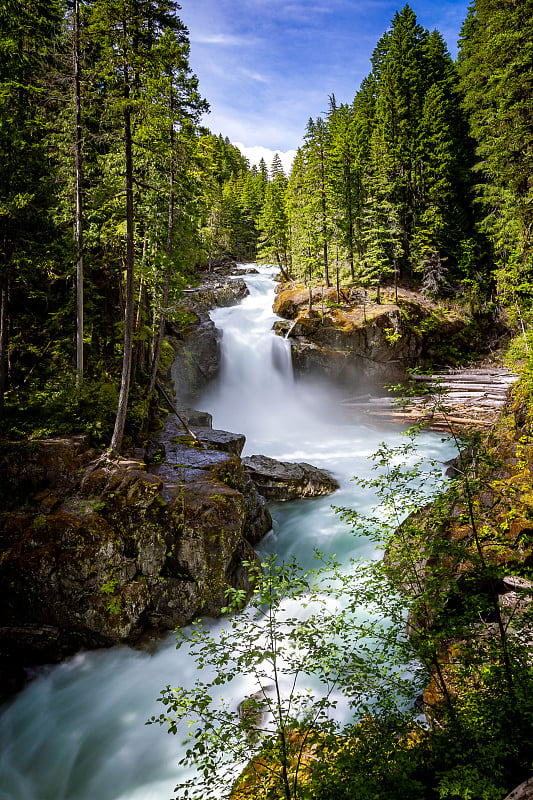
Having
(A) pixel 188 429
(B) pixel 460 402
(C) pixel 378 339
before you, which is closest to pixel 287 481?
(A) pixel 188 429

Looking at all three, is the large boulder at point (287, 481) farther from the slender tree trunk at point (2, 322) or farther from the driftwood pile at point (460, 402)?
the slender tree trunk at point (2, 322)

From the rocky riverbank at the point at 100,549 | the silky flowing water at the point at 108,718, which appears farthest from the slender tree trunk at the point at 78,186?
the silky flowing water at the point at 108,718

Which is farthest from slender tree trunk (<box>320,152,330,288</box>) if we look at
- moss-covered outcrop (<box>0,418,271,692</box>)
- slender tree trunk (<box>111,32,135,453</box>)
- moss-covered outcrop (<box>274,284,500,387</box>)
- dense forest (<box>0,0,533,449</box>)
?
moss-covered outcrop (<box>0,418,271,692</box>)

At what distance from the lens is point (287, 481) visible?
523 inches

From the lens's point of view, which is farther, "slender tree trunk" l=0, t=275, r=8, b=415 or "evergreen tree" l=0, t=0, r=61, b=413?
"slender tree trunk" l=0, t=275, r=8, b=415

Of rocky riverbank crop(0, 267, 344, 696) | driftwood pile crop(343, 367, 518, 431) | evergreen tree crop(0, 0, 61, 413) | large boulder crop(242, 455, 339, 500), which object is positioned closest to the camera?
rocky riverbank crop(0, 267, 344, 696)

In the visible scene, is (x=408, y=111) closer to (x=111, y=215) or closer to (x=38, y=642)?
(x=111, y=215)

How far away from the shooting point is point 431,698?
5.15 m

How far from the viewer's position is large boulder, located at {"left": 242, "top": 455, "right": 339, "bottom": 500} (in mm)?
13086

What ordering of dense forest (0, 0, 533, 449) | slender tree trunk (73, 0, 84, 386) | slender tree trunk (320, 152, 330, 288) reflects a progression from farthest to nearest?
slender tree trunk (320, 152, 330, 288) → slender tree trunk (73, 0, 84, 386) → dense forest (0, 0, 533, 449)

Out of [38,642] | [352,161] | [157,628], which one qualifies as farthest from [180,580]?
[352,161]

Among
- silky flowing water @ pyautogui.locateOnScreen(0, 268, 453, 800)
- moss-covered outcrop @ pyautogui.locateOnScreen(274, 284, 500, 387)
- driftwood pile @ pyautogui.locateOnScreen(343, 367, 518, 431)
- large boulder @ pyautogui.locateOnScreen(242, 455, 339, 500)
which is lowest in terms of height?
silky flowing water @ pyautogui.locateOnScreen(0, 268, 453, 800)

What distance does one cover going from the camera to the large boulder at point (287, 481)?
42.9 ft

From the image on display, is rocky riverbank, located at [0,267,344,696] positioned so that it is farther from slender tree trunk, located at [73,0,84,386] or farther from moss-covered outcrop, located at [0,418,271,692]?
slender tree trunk, located at [73,0,84,386]
